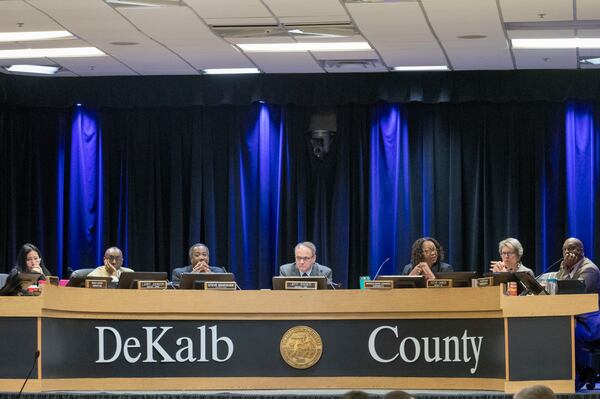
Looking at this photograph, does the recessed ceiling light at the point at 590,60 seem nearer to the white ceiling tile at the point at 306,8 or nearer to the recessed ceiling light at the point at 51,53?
the white ceiling tile at the point at 306,8

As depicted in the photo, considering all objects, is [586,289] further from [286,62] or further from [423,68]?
[286,62]

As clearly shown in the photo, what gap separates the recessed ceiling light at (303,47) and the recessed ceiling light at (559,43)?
1387 millimetres

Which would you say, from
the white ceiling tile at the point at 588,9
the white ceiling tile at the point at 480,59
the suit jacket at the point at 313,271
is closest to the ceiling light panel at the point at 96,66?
the suit jacket at the point at 313,271

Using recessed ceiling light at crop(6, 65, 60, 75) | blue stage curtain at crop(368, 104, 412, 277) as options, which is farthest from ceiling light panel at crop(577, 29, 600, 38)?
recessed ceiling light at crop(6, 65, 60, 75)

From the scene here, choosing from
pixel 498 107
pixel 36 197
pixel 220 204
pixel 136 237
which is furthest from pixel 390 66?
pixel 36 197

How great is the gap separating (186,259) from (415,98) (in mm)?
2992

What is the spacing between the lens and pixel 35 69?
11812 mm

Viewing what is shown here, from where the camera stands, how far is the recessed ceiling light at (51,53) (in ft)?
35.6

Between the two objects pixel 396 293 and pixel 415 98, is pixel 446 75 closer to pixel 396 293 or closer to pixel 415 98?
pixel 415 98

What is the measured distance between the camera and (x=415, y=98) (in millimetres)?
11922

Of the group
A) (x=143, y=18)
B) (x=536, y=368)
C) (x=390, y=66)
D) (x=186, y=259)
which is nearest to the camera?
(x=536, y=368)

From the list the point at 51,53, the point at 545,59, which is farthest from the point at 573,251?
the point at 51,53

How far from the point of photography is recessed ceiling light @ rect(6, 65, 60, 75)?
1171 centimetres

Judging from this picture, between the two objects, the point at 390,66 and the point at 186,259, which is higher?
the point at 390,66
